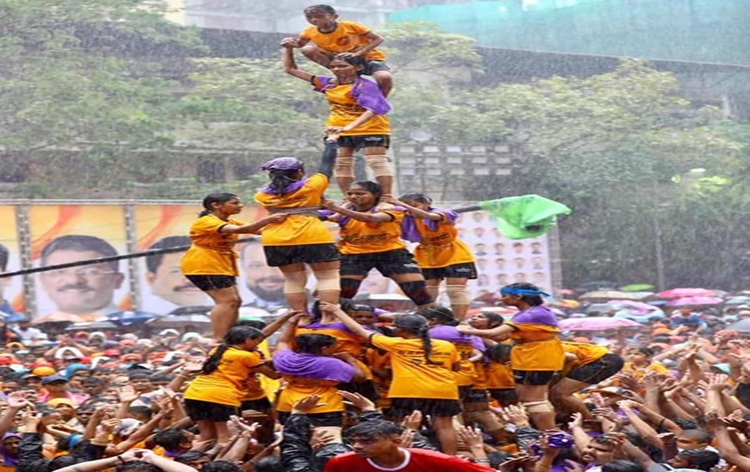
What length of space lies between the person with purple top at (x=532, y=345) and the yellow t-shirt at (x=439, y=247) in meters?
1.10

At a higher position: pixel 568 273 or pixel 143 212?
pixel 143 212

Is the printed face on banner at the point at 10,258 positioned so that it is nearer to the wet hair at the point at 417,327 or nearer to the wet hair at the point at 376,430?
the wet hair at the point at 417,327

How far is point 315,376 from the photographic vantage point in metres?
7.63

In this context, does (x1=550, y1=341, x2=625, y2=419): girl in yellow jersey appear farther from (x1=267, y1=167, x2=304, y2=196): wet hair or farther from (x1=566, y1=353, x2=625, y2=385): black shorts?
(x1=267, y1=167, x2=304, y2=196): wet hair

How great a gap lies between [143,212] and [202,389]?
15.1 m

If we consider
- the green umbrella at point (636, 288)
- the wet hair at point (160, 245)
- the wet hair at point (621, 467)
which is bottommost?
the green umbrella at point (636, 288)

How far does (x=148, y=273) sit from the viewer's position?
22562 millimetres

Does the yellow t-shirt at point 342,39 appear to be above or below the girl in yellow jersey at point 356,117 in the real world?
above

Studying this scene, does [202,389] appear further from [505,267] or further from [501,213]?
[505,267]

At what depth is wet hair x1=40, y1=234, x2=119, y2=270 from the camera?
2197 centimetres

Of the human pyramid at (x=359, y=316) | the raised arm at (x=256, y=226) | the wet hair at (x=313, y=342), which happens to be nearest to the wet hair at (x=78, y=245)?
the human pyramid at (x=359, y=316)

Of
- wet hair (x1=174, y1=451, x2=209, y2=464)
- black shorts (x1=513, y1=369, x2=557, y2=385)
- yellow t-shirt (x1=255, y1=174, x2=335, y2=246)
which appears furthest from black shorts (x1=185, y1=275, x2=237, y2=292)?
wet hair (x1=174, y1=451, x2=209, y2=464)

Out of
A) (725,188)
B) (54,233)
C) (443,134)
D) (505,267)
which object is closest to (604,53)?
(725,188)

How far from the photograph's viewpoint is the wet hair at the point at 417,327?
7.79 m
